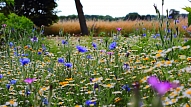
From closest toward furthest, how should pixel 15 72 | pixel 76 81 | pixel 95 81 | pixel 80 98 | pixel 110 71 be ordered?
1. pixel 95 81
2. pixel 80 98
3. pixel 76 81
4. pixel 110 71
5. pixel 15 72

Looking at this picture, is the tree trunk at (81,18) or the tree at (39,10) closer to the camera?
the tree trunk at (81,18)

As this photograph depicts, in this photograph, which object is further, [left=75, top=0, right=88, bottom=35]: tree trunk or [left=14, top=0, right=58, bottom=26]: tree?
[left=14, top=0, right=58, bottom=26]: tree

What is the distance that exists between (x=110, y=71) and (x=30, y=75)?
31.3 inches

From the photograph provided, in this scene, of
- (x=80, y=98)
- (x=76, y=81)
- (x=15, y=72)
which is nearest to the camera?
(x=80, y=98)

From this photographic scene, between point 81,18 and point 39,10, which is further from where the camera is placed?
point 39,10

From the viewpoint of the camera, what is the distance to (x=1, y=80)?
338 cm

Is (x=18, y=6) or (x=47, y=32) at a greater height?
(x=18, y=6)

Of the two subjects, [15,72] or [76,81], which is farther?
[15,72]

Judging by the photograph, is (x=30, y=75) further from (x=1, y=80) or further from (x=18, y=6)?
(x=18, y=6)

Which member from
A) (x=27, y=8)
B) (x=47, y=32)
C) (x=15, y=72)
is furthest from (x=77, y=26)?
(x=15, y=72)

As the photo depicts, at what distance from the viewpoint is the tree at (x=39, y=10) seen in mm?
21344

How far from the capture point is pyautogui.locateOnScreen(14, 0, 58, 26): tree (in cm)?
2134

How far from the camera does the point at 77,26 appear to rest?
22.3 meters

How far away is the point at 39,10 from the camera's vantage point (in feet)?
71.4
